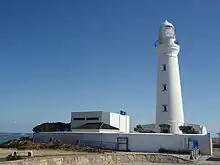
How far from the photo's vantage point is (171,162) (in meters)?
25.2

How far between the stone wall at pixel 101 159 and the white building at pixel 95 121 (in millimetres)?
12633

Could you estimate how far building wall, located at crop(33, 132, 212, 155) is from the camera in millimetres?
31453

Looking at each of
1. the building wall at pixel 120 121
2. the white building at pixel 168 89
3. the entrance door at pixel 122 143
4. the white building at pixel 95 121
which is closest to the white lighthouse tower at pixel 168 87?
the white building at pixel 168 89

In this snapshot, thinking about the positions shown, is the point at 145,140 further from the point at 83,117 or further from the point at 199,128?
the point at 83,117

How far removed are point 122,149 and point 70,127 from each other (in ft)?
39.3

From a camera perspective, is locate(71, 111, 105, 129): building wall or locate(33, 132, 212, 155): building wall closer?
locate(33, 132, 212, 155): building wall

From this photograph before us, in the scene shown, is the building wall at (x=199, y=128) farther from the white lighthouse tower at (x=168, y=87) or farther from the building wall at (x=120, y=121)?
the building wall at (x=120, y=121)

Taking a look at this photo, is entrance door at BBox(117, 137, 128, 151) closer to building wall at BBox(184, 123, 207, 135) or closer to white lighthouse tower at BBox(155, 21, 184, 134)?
white lighthouse tower at BBox(155, 21, 184, 134)

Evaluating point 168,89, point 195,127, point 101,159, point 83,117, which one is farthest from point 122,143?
point 195,127

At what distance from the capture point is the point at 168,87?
37531mm

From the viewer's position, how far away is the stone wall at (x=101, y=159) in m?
18.8

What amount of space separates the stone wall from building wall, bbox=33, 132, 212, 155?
632cm

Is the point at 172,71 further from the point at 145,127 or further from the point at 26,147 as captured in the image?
the point at 26,147

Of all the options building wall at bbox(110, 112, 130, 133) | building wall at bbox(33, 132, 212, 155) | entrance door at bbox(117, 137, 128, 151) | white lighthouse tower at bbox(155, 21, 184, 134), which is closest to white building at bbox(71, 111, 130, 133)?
building wall at bbox(110, 112, 130, 133)
